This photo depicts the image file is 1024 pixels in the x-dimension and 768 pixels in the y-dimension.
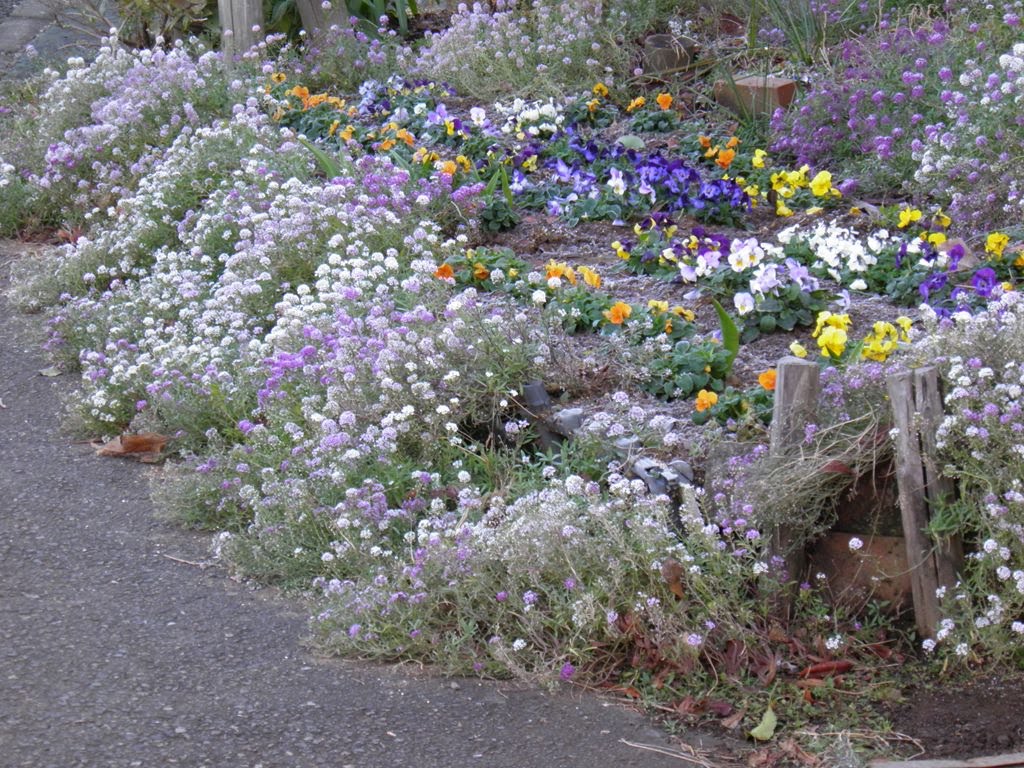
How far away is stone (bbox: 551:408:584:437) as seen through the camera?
13.1 ft

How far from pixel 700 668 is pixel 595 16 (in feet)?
18.2

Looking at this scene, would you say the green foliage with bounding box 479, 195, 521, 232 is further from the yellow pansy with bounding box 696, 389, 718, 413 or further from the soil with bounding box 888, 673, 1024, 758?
the soil with bounding box 888, 673, 1024, 758

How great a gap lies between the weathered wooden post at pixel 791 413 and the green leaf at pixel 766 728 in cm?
36

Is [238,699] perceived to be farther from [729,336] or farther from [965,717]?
[729,336]

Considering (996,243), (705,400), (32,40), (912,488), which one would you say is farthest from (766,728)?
(32,40)

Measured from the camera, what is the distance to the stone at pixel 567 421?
398 centimetres

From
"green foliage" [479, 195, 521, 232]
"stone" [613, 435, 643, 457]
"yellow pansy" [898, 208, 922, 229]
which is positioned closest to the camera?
"stone" [613, 435, 643, 457]

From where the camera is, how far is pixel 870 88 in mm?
6328

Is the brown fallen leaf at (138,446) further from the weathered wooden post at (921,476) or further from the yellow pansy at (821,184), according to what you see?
the yellow pansy at (821,184)

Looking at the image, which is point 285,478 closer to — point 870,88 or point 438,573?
point 438,573

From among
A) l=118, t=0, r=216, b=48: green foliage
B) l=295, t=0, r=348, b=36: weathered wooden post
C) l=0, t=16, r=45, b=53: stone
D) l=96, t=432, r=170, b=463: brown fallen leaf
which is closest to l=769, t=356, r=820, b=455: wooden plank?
l=96, t=432, r=170, b=463: brown fallen leaf

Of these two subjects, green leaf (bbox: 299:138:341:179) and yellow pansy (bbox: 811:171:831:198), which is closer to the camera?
yellow pansy (bbox: 811:171:831:198)

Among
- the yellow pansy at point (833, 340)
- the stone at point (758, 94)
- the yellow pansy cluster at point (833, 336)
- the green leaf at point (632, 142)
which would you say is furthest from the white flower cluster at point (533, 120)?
the yellow pansy at point (833, 340)

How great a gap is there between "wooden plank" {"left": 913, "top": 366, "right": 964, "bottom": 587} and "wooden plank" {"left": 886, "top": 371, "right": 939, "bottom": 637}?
0.02m
